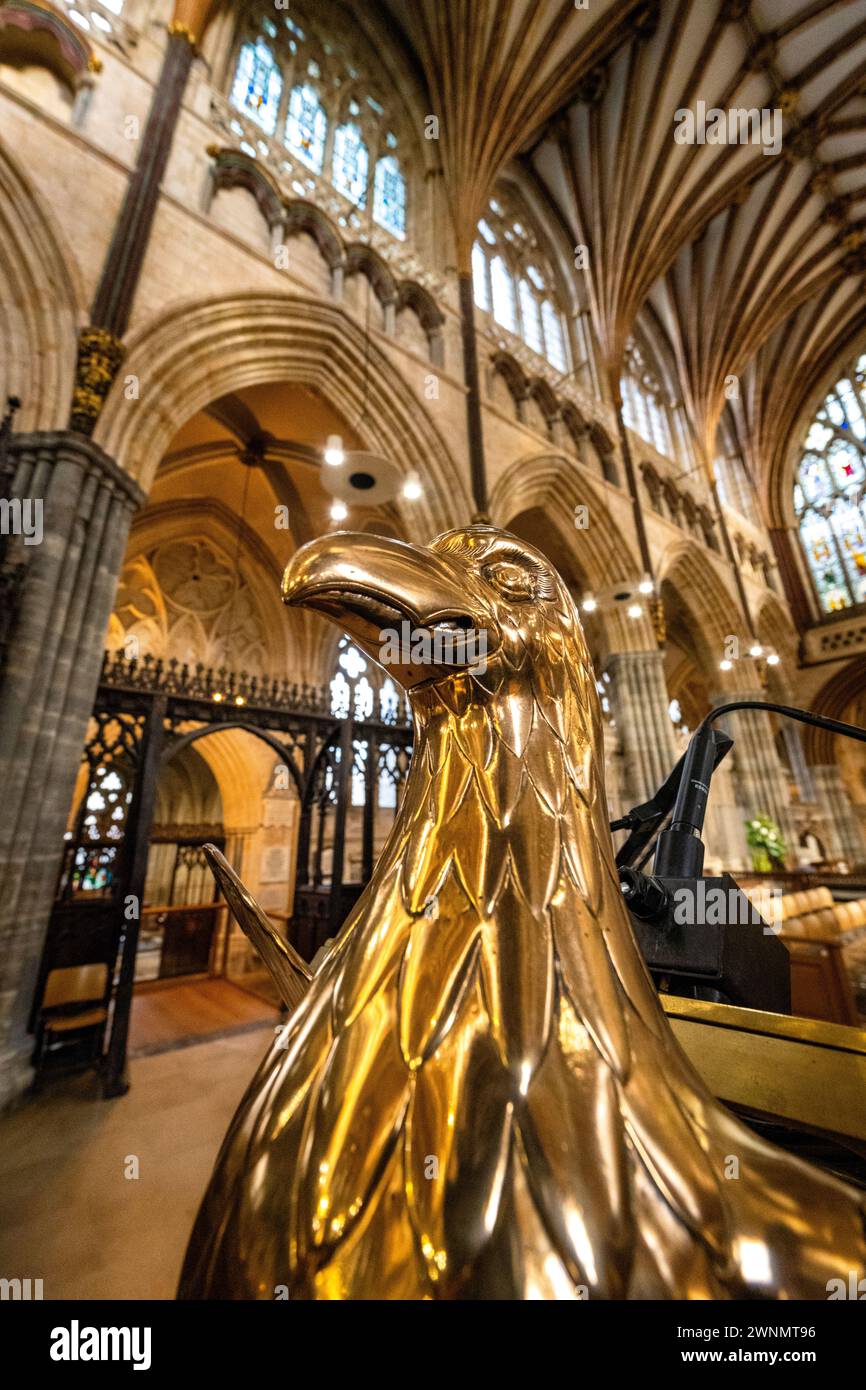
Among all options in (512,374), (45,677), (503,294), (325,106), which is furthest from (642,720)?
(325,106)

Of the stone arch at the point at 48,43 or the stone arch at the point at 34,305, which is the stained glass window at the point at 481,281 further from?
the stone arch at the point at 34,305

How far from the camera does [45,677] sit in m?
3.07

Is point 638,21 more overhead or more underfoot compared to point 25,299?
more overhead

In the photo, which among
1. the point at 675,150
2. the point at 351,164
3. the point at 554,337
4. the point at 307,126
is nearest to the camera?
the point at 307,126

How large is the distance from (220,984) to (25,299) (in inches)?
243

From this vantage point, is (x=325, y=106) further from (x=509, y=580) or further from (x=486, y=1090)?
(x=486, y=1090)

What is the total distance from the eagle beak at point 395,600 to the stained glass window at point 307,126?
8.73m

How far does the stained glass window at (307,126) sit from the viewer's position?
6.49m

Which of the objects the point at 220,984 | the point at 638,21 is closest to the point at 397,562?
the point at 220,984

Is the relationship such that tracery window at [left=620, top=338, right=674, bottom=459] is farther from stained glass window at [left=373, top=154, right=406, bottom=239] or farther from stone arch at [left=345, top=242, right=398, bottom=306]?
stone arch at [left=345, top=242, right=398, bottom=306]

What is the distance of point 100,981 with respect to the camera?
3.60 metres

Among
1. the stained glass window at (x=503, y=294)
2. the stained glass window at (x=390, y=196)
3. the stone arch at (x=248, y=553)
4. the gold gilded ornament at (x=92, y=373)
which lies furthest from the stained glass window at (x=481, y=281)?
the gold gilded ornament at (x=92, y=373)

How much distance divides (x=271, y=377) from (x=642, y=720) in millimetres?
6475
